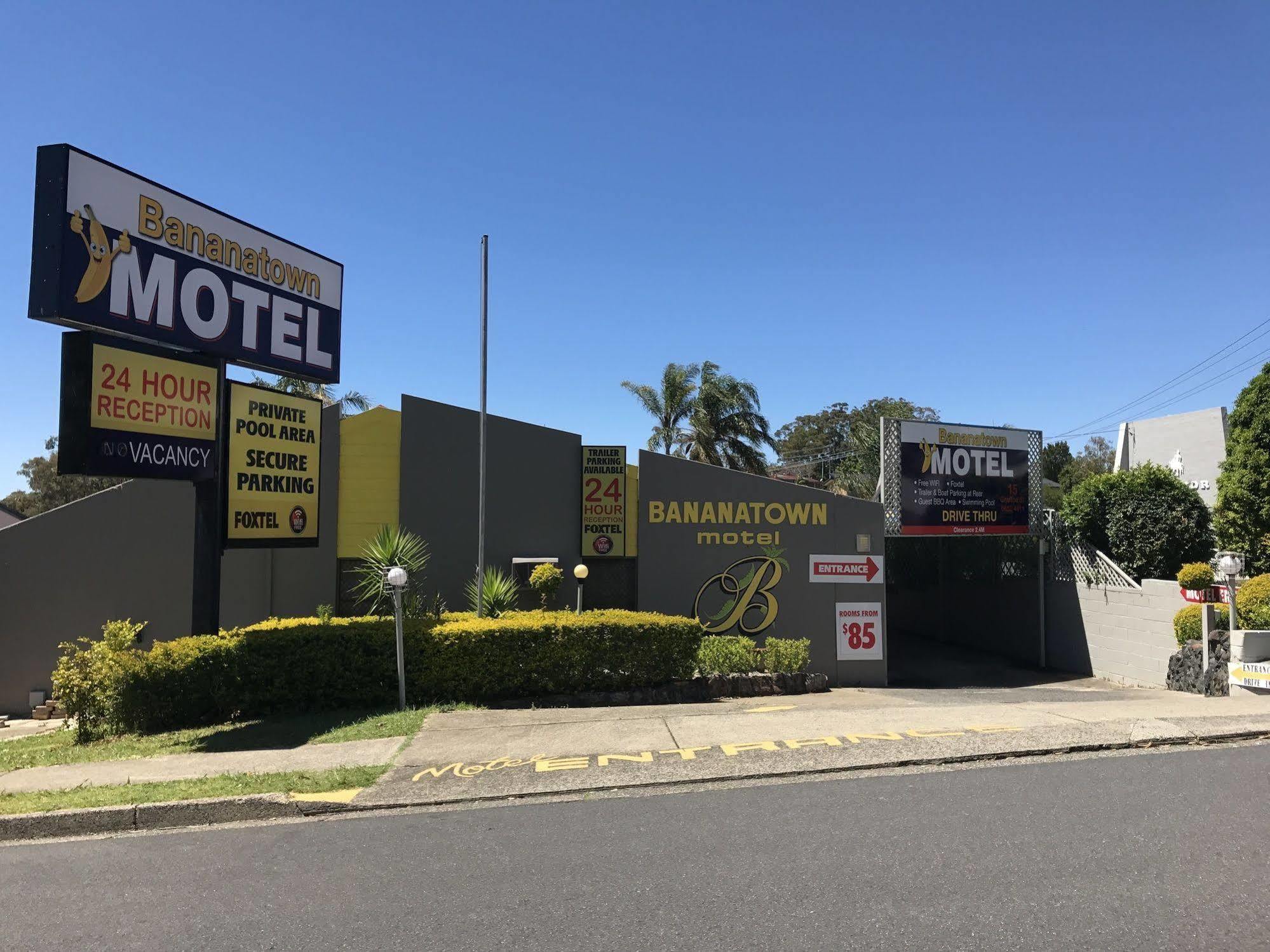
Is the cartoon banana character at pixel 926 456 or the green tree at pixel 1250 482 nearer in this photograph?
the green tree at pixel 1250 482

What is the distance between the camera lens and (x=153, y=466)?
984 centimetres

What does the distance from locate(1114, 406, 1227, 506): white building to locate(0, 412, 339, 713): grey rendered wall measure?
970 inches

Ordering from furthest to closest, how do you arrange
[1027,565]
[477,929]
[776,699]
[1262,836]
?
[1027,565] < [776,699] < [1262,836] < [477,929]

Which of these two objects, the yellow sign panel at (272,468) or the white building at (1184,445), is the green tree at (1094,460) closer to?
the white building at (1184,445)

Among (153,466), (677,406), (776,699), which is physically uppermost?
(677,406)

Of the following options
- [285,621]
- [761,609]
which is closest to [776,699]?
[761,609]

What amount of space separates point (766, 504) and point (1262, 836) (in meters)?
13.1

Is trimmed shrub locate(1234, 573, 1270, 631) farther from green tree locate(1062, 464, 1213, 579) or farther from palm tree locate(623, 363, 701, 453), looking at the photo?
palm tree locate(623, 363, 701, 453)

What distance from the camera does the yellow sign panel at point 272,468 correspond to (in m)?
10.9

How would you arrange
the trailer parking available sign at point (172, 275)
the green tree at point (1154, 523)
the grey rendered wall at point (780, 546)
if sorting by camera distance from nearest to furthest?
the trailer parking available sign at point (172, 275) < the grey rendered wall at point (780, 546) < the green tree at point (1154, 523)

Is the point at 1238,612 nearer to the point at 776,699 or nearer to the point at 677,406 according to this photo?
the point at 776,699

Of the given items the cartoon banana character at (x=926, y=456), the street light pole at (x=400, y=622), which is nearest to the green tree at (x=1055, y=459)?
the cartoon banana character at (x=926, y=456)

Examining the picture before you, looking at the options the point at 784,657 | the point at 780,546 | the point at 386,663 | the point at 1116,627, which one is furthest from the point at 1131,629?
the point at 386,663

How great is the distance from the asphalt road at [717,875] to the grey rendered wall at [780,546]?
11.1m
